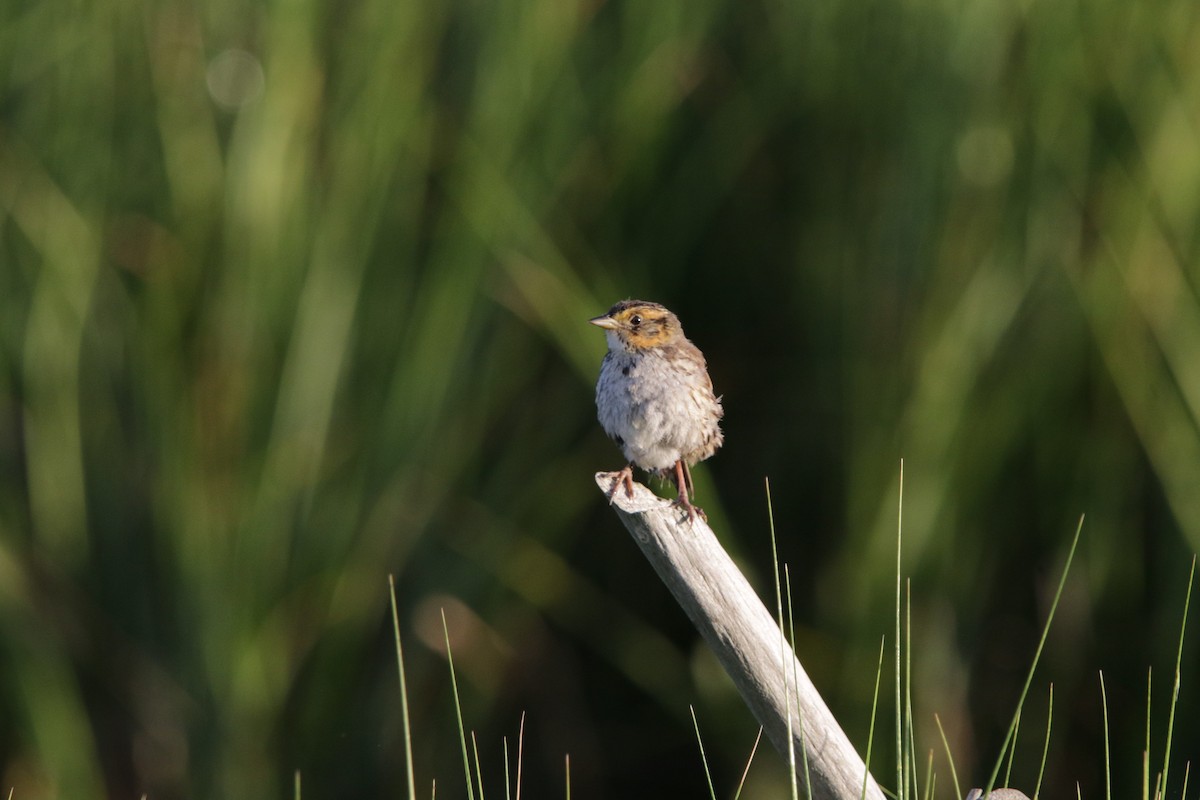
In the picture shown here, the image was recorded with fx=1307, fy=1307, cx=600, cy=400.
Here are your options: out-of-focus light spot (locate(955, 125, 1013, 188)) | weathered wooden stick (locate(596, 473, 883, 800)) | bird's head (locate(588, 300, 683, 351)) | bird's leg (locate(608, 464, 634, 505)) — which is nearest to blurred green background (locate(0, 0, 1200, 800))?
out-of-focus light spot (locate(955, 125, 1013, 188))

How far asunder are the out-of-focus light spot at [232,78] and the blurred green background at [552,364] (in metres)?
0.01

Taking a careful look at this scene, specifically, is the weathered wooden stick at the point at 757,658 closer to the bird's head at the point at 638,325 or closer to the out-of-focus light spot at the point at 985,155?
the bird's head at the point at 638,325

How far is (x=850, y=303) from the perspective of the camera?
303cm

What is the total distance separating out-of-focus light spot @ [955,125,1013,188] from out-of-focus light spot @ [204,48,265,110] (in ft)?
5.40

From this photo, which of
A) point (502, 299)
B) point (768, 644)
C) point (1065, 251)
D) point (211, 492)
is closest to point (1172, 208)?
point (1065, 251)

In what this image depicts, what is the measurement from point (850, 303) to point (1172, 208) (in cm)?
73

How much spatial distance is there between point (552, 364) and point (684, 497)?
1432 mm

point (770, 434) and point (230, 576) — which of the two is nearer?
point (230, 576)

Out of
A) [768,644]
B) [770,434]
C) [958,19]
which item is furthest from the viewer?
[770,434]

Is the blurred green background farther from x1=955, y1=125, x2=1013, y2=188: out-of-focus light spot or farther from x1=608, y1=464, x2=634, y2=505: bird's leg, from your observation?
x1=608, y1=464, x2=634, y2=505: bird's leg

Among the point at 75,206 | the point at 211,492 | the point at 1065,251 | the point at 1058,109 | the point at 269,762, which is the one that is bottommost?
the point at 269,762

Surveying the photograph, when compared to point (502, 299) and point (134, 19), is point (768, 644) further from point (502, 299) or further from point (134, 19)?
point (134, 19)

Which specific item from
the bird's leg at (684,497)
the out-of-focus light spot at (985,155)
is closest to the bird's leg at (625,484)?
the bird's leg at (684,497)

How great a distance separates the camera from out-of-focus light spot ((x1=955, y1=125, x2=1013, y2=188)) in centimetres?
295
